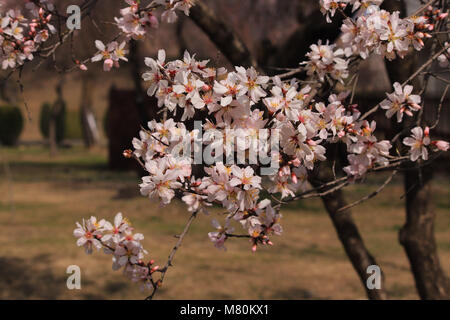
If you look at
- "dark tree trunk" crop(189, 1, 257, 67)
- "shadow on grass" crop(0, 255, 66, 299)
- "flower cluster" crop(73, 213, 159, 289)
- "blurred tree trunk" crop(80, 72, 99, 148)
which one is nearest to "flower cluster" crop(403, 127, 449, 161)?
"flower cluster" crop(73, 213, 159, 289)

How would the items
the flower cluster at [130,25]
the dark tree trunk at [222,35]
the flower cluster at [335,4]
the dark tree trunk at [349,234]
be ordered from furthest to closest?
the dark tree trunk at [222,35] → the dark tree trunk at [349,234] → the flower cluster at [130,25] → the flower cluster at [335,4]

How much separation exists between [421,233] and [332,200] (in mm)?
923

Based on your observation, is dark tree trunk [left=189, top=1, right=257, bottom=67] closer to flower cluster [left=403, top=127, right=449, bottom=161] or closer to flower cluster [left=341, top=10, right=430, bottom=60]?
flower cluster [left=341, top=10, right=430, bottom=60]

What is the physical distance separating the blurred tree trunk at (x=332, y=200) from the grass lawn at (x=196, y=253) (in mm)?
1441

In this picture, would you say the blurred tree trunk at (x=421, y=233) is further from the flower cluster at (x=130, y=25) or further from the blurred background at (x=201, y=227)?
the flower cluster at (x=130, y=25)

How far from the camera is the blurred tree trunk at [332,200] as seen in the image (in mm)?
5192

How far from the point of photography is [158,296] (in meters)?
6.46

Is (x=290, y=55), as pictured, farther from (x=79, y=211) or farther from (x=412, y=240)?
(x=79, y=211)

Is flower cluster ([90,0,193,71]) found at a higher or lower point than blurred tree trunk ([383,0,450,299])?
higher


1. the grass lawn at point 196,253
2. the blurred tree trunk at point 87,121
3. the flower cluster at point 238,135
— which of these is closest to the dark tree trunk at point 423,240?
the grass lawn at point 196,253

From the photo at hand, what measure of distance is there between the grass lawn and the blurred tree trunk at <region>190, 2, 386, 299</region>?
144cm

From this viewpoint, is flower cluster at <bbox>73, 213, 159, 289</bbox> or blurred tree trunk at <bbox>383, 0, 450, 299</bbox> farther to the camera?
blurred tree trunk at <bbox>383, 0, 450, 299</bbox>

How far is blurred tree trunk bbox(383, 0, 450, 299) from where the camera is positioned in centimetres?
521

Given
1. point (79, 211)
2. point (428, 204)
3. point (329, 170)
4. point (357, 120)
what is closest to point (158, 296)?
point (329, 170)
